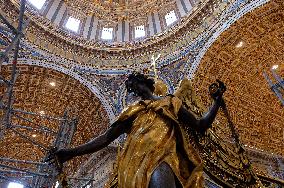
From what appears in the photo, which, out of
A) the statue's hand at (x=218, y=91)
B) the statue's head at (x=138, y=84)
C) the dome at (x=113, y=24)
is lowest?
the statue's hand at (x=218, y=91)

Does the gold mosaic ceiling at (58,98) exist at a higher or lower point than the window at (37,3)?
lower

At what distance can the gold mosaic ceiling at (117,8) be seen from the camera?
52.6ft

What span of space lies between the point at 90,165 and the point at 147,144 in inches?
427

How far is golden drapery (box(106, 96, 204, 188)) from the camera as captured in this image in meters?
2.54

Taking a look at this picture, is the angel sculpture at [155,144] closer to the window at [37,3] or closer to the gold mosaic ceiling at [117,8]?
the window at [37,3]

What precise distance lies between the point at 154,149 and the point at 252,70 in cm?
1108

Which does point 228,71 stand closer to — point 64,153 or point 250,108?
point 250,108

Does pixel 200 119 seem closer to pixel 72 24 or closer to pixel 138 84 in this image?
pixel 138 84

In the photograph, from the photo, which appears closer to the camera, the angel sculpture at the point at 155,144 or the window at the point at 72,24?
the angel sculpture at the point at 155,144

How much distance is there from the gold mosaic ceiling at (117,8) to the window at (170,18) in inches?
25.3

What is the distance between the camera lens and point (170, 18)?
15125 millimetres

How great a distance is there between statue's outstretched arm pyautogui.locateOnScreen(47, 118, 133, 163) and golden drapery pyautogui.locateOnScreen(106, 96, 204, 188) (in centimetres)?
8

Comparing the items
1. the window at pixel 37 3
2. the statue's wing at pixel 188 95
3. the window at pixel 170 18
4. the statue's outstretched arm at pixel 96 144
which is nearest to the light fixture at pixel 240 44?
the window at pixel 170 18

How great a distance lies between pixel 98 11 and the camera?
16469 mm
